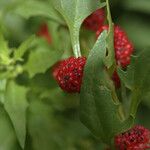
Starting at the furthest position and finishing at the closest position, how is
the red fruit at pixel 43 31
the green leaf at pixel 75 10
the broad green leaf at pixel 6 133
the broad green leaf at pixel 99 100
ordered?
the red fruit at pixel 43 31, the broad green leaf at pixel 6 133, the green leaf at pixel 75 10, the broad green leaf at pixel 99 100

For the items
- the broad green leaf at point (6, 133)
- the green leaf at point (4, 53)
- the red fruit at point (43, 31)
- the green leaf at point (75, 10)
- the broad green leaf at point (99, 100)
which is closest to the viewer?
the broad green leaf at point (99, 100)

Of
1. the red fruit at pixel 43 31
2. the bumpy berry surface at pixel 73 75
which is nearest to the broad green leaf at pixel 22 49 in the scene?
the bumpy berry surface at pixel 73 75

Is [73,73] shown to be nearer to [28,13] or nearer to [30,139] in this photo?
[30,139]

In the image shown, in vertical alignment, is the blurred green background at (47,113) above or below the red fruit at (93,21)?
below

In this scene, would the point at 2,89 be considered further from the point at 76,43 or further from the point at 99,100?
the point at 99,100

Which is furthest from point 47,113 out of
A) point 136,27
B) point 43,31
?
point 136,27

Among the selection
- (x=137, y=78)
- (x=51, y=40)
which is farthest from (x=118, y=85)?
(x=51, y=40)

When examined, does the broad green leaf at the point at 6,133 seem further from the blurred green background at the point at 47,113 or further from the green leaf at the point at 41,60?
the green leaf at the point at 41,60
